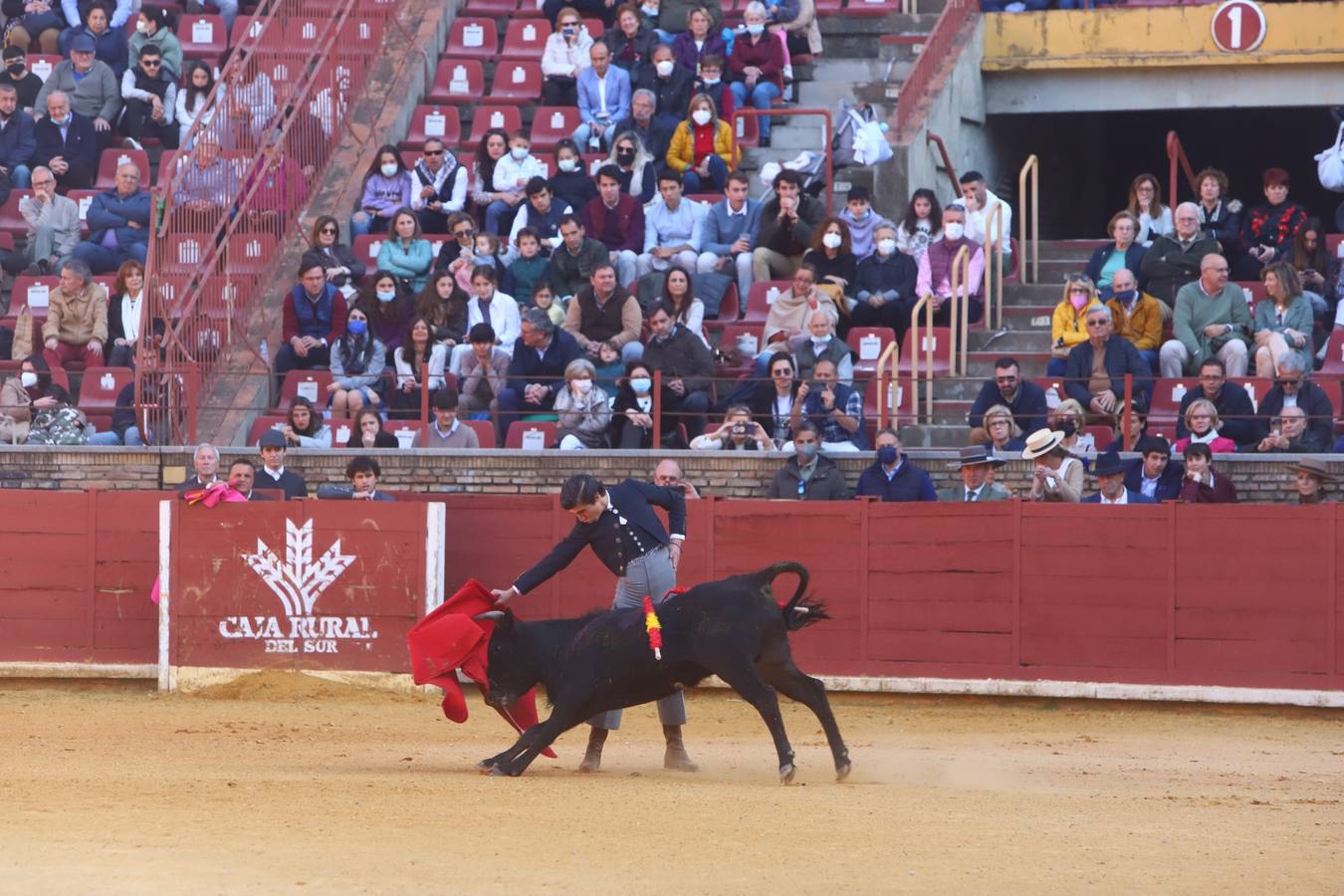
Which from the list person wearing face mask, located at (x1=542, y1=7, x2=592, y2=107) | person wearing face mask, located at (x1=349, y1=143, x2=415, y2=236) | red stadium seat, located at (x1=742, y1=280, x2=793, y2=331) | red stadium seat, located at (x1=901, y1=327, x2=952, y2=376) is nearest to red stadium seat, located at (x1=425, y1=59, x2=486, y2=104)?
person wearing face mask, located at (x1=542, y1=7, x2=592, y2=107)

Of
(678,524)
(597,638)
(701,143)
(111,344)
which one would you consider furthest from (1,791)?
(701,143)

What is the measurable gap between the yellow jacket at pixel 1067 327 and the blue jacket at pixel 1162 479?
4.37 feet

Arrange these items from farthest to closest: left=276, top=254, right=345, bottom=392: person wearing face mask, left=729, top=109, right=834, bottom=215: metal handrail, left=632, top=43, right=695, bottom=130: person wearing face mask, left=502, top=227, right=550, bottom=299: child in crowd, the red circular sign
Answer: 1. the red circular sign
2. left=632, top=43, right=695, bottom=130: person wearing face mask
3. left=729, top=109, right=834, bottom=215: metal handrail
4. left=502, top=227, right=550, bottom=299: child in crowd
5. left=276, top=254, right=345, bottom=392: person wearing face mask

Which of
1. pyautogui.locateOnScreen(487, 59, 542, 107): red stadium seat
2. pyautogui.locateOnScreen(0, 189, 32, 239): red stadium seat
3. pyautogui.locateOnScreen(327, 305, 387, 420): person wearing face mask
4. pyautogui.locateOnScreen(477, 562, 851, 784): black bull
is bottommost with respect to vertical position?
pyautogui.locateOnScreen(477, 562, 851, 784): black bull

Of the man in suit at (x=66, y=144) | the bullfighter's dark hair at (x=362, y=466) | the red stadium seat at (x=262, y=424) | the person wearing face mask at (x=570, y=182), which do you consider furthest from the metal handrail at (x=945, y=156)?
the man in suit at (x=66, y=144)

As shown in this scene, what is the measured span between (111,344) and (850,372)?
19.7 ft

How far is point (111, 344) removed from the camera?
17000mm

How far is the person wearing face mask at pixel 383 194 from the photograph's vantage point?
18.2 metres

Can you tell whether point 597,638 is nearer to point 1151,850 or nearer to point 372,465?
point 1151,850

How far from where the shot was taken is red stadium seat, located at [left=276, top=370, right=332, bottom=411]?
16375 mm

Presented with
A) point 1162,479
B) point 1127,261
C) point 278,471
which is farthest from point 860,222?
point 278,471

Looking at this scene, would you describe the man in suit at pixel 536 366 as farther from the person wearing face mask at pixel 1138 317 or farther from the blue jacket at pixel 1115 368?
the person wearing face mask at pixel 1138 317

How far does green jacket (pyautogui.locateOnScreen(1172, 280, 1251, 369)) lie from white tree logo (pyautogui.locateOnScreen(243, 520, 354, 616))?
233 inches

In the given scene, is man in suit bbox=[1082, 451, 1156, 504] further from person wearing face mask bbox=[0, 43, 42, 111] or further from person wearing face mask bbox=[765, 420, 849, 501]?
person wearing face mask bbox=[0, 43, 42, 111]
